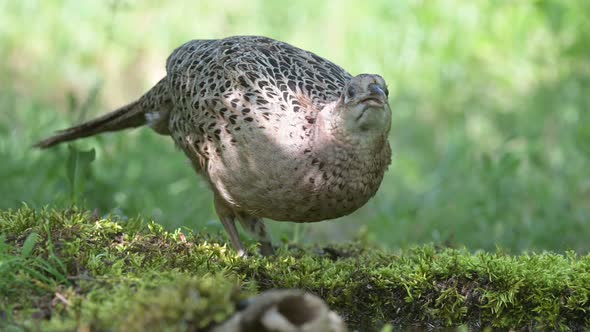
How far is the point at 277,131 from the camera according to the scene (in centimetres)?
448

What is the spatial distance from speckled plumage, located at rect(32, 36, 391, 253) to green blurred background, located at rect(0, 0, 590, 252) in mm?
1513

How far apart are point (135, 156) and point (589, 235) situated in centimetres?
389

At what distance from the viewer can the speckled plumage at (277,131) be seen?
14.4ft

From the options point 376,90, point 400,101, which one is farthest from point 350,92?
point 400,101

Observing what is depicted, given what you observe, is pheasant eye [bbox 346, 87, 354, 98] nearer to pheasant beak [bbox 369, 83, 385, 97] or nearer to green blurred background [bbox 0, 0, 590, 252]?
→ pheasant beak [bbox 369, 83, 385, 97]

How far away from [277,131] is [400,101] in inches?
182

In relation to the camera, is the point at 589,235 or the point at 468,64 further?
the point at 468,64

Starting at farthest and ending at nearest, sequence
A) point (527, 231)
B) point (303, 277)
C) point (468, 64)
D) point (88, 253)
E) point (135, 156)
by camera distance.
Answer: point (468, 64) < point (135, 156) < point (527, 231) < point (303, 277) < point (88, 253)

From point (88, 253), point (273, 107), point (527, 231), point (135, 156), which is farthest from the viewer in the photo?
point (135, 156)

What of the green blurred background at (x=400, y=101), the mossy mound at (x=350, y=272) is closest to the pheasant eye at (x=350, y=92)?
the mossy mound at (x=350, y=272)

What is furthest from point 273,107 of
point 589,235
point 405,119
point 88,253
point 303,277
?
point 405,119

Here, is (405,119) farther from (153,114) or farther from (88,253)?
(88,253)

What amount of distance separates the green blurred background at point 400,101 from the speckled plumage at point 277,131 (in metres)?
1.51

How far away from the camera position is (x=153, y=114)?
570 cm
